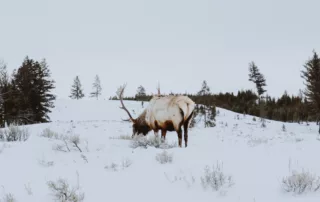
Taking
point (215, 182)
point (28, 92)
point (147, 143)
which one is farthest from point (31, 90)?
point (215, 182)

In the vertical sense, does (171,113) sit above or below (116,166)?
above

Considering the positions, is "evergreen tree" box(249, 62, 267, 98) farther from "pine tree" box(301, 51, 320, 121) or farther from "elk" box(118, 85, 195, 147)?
"elk" box(118, 85, 195, 147)

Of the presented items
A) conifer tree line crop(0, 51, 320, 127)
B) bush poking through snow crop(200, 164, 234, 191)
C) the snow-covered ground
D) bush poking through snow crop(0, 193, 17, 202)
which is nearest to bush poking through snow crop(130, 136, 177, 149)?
the snow-covered ground

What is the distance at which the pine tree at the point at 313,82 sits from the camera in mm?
21609

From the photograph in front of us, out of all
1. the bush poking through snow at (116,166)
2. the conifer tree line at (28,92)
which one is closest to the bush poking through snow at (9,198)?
the bush poking through snow at (116,166)

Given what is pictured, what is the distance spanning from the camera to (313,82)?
21.9 m

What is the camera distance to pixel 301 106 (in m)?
27.6

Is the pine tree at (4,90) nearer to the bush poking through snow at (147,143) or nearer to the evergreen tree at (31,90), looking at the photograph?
Result: the evergreen tree at (31,90)

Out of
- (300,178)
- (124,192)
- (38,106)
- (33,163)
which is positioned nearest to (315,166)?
(300,178)

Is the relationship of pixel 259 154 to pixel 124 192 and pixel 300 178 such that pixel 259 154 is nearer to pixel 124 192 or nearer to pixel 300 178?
pixel 300 178

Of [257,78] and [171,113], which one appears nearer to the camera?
[171,113]

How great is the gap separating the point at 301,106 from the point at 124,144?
25.1 meters

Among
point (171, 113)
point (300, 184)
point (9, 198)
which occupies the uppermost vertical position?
point (171, 113)

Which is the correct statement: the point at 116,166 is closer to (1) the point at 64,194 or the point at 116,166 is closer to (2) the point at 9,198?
(1) the point at 64,194
